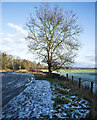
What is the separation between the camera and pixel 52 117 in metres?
4.95

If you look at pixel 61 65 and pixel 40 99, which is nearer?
pixel 40 99

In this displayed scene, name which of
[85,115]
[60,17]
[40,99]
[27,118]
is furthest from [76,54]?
[27,118]

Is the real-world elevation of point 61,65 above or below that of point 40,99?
above

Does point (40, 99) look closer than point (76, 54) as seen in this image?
Yes

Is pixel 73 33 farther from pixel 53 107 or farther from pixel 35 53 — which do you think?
pixel 53 107

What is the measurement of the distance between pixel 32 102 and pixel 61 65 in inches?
343

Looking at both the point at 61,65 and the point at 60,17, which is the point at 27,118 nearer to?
the point at 61,65

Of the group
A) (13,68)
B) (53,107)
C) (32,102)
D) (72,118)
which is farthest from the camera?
(13,68)

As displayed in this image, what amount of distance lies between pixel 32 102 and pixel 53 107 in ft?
4.96

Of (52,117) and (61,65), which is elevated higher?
(61,65)

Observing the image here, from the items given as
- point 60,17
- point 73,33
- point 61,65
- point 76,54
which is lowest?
point 61,65

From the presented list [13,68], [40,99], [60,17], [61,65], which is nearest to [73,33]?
[60,17]

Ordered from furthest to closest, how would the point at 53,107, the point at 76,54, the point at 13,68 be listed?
the point at 13,68 < the point at 76,54 < the point at 53,107

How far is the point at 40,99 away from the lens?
7086mm
